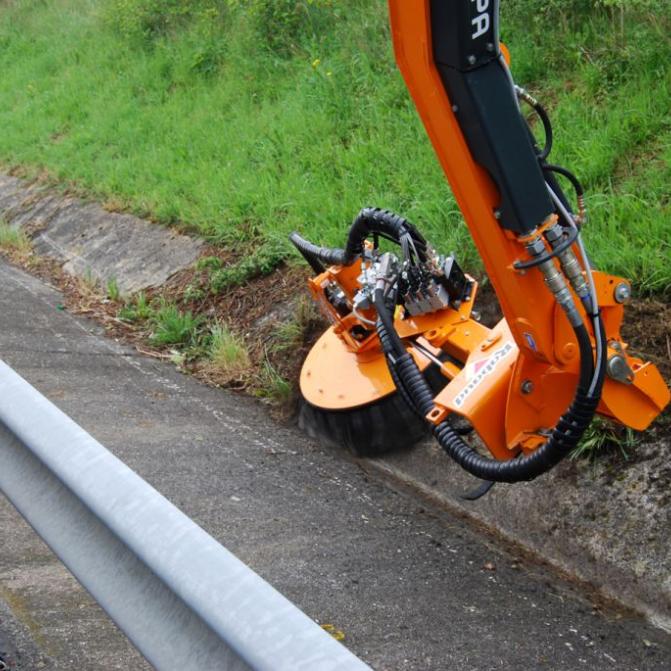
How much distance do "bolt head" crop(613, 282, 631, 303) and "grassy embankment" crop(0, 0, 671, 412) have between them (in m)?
0.89

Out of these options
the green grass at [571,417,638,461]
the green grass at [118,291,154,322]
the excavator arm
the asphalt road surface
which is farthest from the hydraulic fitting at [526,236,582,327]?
the green grass at [118,291,154,322]

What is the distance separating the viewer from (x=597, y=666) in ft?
9.86

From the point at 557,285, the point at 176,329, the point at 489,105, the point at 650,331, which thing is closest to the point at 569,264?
the point at 557,285

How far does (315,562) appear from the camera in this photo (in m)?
3.52

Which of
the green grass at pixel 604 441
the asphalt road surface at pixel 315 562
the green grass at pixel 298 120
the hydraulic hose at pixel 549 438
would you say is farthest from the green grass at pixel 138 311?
the green grass at pixel 604 441

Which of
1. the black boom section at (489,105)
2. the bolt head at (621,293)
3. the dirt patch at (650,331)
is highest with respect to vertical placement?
the black boom section at (489,105)

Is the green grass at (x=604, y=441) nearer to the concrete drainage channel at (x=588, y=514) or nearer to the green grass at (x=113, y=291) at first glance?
the concrete drainage channel at (x=588, y=514)

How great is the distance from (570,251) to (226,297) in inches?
143

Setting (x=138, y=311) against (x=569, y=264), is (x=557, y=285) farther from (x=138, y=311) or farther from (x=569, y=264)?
(x=138, y=311)

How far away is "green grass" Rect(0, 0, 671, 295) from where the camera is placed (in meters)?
5.21

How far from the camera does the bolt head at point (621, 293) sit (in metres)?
3.42

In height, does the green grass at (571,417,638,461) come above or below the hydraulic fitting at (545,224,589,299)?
below

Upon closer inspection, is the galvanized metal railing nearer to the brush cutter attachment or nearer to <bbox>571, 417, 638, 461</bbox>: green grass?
the brush cutter attachment

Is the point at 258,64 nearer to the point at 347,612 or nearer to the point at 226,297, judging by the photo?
the point at 226,297
